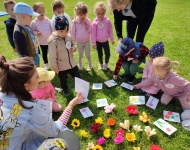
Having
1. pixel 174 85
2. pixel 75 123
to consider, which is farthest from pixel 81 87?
pixel 174 85

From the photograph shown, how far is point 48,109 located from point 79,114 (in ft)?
4.11

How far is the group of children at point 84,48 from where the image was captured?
3.08m

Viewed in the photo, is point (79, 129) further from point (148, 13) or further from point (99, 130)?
point (148, 13)

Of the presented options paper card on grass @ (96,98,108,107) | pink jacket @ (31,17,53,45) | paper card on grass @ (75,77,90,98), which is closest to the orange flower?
paper card on grass @ (96,98,108,107)

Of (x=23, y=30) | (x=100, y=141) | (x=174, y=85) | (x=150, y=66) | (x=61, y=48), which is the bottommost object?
(x=100, y=141)

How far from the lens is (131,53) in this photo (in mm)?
3584

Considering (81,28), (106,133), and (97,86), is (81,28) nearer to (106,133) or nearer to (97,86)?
(97,86)

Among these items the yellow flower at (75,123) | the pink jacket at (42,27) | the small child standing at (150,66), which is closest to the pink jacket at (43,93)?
the yellow flower at (75,123)

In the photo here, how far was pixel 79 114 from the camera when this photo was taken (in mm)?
3230

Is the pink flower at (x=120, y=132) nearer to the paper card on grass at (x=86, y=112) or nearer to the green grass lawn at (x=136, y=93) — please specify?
the green grass lawn at (x=136, y=93)

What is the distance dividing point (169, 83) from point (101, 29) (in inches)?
68.2

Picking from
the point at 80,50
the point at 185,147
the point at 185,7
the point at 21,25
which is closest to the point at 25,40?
the point at 21,25

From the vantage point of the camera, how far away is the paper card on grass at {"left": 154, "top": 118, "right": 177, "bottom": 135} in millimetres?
2822

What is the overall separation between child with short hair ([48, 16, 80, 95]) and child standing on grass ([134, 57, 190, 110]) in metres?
1.41
